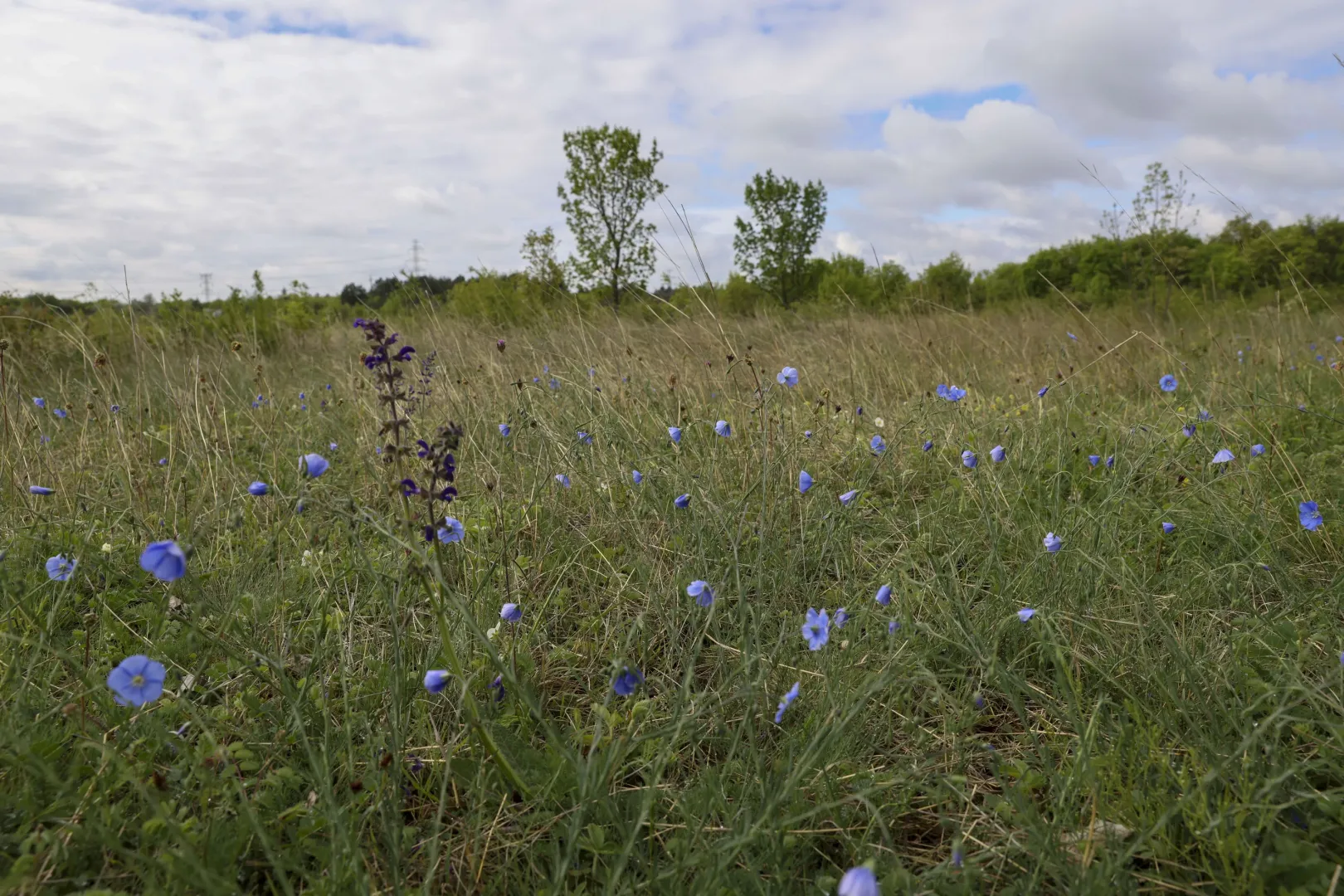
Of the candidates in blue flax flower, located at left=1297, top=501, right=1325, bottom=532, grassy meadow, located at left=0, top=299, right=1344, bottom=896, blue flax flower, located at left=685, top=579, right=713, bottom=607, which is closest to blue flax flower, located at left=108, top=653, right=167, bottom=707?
grassy meadow, located at left=0, top=299, right=1344, bottom=896

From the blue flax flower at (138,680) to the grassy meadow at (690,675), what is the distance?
7cm

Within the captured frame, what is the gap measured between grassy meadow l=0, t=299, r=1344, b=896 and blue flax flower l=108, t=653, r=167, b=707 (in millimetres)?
67

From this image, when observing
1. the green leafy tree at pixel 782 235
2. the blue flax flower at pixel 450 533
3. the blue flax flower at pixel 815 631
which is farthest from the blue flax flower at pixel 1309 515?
the green leafy tree at pixel 782 235

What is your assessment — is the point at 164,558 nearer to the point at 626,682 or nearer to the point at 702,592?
the point at 626,682

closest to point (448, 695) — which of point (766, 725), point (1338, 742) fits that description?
point (766, 725)

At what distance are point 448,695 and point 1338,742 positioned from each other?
1.75 metres

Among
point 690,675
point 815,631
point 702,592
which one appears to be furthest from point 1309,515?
point 690,675

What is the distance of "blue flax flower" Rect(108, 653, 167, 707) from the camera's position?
45.6 inches

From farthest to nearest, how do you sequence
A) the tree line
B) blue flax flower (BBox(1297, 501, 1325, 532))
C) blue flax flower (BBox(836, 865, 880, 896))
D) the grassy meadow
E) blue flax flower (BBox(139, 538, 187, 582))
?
the tree line, blue flax flower (BBox(1297, 501, 1325, 532)), the grassy meadow, blue flax flower (BBox(139, 538, 187, 582)), blue flax flower (BBox(836, 865, 880, 896))

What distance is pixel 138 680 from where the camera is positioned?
119cm

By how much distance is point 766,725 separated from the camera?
1568 mm

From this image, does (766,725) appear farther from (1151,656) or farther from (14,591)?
(14,591)

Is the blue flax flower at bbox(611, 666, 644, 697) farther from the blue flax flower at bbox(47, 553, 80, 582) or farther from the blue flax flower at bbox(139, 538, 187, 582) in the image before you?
the blue flax flower at bbox(47, 553, 80, 582)

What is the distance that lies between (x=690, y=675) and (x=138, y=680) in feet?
2.88
